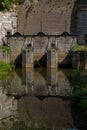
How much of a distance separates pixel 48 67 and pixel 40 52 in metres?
1.76

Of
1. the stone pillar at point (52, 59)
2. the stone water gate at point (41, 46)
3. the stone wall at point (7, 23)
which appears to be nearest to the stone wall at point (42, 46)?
the stone water gate at point (41, 46)

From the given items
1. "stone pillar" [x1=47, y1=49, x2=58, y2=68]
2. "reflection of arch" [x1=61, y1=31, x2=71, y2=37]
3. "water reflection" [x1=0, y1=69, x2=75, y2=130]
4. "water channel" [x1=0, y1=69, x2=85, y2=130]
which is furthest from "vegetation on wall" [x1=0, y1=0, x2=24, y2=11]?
"water reflection" [x1=0, y1=69, x2=75, y2=130]

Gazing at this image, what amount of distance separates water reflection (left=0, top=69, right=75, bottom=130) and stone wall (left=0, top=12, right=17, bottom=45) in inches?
323

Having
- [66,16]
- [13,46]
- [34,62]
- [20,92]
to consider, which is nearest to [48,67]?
[34,62]

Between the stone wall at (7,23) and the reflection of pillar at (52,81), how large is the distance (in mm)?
6466

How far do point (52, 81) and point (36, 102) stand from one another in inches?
224

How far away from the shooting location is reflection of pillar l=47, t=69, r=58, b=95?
19294mm

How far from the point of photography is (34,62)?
3006 cm

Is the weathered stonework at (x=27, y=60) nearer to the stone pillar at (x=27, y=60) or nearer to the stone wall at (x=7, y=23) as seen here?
the stone pillar at (x=27, y=60)

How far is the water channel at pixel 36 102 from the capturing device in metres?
13.3

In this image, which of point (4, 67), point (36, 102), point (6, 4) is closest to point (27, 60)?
point (4, 67)

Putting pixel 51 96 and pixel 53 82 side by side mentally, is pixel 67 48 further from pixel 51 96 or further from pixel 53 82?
pixel 51 96

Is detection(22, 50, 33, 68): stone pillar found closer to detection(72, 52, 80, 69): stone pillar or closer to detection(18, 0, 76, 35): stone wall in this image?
detection(72, 52, 80, 69): stone pillar

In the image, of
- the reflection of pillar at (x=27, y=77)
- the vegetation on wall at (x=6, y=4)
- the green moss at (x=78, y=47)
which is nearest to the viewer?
the reflection of pillar at (x=27, y=77)
